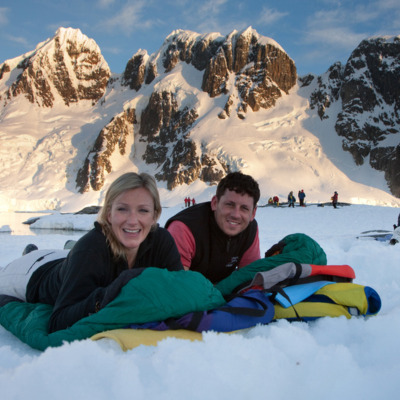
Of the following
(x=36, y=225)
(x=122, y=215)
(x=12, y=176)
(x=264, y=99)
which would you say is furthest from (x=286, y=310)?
(x=12, y=176)

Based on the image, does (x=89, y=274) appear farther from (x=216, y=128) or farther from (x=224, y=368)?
(x=216, y=128)

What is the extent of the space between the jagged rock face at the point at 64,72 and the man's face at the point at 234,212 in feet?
241

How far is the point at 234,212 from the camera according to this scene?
2914mm

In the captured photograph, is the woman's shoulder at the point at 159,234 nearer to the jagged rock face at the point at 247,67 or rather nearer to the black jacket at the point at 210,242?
the black jacket at the point at 210,242

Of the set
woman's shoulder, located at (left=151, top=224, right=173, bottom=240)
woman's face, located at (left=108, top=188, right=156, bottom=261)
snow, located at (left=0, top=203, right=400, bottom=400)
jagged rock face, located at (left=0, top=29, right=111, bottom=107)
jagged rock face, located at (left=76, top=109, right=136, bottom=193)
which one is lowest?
snow, located at (left=0, top=203, right=400, bottom=400)

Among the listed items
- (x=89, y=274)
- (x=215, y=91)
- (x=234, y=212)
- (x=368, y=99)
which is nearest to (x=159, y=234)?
(x=89, y=274)

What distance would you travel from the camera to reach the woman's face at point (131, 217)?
2.14m

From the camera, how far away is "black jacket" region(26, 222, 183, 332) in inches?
69.4

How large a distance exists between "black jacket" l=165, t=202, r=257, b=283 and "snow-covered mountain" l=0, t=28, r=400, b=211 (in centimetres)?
3539

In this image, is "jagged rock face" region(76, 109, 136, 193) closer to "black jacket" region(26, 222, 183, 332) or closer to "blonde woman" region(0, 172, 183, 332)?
"blonde woman" region(0, 172, 183, 332)

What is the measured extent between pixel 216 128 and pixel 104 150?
18.3 m

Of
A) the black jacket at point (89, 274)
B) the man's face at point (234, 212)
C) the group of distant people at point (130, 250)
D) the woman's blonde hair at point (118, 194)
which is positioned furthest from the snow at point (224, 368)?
the man's face at point (234, 212)

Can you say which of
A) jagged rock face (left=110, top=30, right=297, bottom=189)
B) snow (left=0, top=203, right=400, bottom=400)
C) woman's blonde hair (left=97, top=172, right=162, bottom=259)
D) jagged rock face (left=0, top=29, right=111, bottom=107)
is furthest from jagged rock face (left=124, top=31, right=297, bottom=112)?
snow (left=0, top=203, right=400, bottom=400)

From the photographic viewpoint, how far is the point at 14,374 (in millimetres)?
1159
